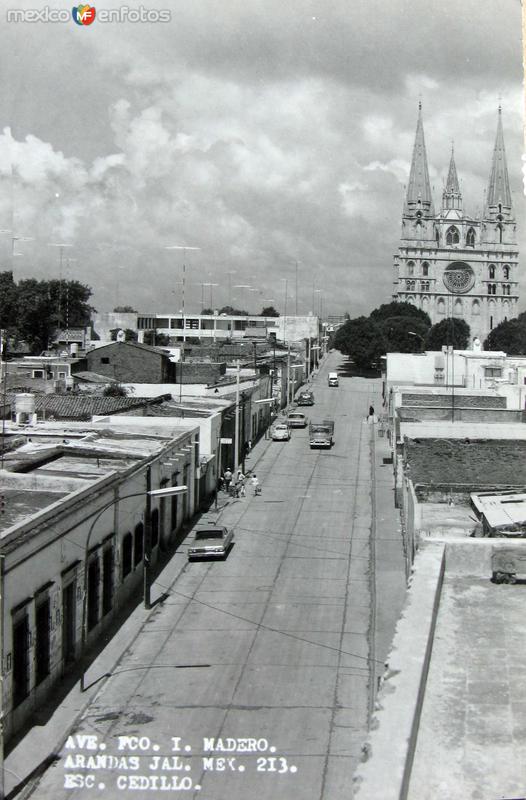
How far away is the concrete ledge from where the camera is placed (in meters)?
5.22

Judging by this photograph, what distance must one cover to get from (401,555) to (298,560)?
3391mm

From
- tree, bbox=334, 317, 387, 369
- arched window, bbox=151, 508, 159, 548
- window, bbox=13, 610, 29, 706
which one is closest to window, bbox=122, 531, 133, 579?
arched window, bbox=151, 508, 159, 548

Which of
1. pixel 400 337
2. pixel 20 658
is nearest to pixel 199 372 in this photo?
pixel 400 337

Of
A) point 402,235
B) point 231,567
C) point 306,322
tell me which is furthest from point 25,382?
point 402,235

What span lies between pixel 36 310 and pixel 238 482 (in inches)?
2467

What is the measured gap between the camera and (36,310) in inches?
3841

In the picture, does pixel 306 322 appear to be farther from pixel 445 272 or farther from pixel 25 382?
pixel 25 382

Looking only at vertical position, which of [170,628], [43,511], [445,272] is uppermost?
[445,272]

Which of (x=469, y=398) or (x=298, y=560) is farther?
(x=469, y=398)

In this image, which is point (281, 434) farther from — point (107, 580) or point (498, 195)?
point (498, 195)

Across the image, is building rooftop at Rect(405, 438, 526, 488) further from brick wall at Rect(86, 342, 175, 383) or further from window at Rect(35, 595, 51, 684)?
brick wall at Rect(86, 342, 175, 383)

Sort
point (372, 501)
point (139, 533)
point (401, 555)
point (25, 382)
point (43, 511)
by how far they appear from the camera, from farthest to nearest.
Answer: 1. point (25, 382)
2. point (372, 501)
3. point (401, 555)
4. point (139, 533)
5. point (43, 511)

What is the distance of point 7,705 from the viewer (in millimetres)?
14984

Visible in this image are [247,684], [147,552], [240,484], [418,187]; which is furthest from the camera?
[418,187]
